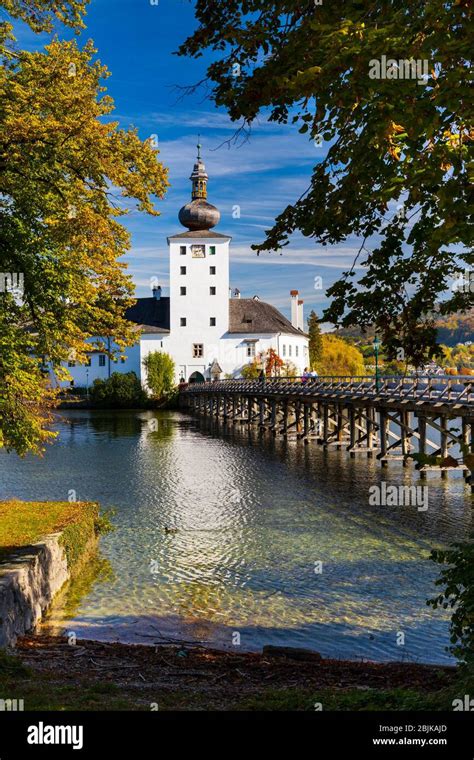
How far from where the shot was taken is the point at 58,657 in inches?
370

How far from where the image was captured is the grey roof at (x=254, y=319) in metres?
77.6

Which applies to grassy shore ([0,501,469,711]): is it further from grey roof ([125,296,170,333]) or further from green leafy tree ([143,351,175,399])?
grey roof ([125,296,170,333])

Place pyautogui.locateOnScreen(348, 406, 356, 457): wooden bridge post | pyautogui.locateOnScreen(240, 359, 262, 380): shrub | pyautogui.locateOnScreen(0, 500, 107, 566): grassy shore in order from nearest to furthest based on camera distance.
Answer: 1. pyautogui.locateOnScreen(0, 500, 107, 566): grassy shore
2. pyautogui.locateOnScreen(348, 406, 356, 457): wooden bridge post
3. pyautogui.locateOnScreen(240, 359, 262, 380): shrub

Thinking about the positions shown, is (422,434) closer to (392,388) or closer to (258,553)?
(392,388)

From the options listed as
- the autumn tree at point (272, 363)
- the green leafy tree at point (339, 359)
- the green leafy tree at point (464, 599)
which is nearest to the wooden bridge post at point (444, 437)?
the green leafy tree at point (464, 599)

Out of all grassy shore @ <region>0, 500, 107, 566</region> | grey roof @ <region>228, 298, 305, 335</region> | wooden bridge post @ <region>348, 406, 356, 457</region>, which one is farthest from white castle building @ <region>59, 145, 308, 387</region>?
grassy shore @ <region>0, 500, 107, 566</region>

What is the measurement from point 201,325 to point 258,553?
62571mm

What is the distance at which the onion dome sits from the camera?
80.5 meters

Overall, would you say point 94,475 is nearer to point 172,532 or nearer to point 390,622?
point 172,532

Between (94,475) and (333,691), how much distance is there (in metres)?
21.9

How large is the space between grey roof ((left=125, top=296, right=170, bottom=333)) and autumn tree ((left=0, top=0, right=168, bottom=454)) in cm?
6494

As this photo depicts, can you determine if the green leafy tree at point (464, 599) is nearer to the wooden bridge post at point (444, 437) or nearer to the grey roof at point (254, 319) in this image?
the wooden bridge post at point (444, 437)

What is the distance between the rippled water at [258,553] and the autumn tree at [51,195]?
360 centimetres

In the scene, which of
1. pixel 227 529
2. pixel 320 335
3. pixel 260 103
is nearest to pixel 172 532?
pixel 227 529
